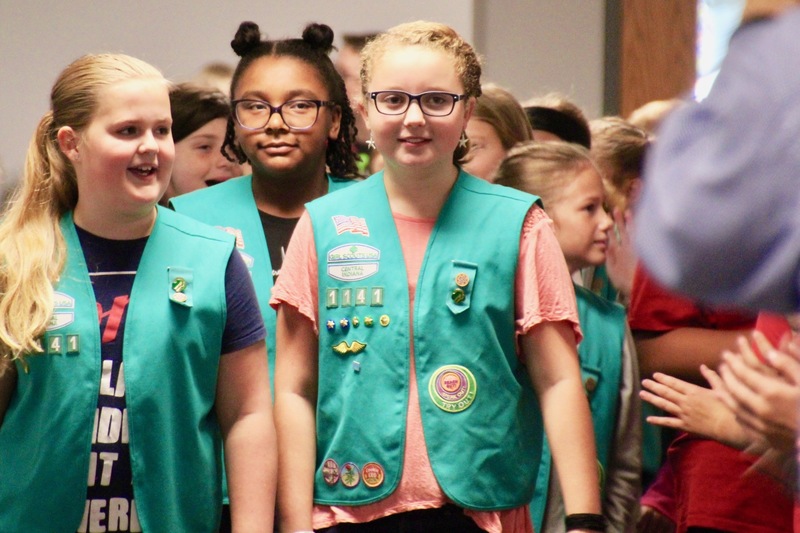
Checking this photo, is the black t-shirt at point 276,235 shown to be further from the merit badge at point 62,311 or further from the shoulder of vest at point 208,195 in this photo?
the merit badge at point 62,311

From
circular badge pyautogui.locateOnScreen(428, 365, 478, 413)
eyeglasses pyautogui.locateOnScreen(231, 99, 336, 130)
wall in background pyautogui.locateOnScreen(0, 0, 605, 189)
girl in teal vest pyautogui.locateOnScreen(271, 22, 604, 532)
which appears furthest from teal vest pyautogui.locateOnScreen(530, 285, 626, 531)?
wall in background pyautogui.locateOnScreen(0, 0, 605, 189)

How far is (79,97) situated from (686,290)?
5.05ft

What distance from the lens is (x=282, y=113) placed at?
296 centimetres

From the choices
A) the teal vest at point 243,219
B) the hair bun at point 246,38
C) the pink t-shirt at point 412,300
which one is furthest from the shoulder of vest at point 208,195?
the pink t-shirt at point 412,300

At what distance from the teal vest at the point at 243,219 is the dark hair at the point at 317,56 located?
12cm

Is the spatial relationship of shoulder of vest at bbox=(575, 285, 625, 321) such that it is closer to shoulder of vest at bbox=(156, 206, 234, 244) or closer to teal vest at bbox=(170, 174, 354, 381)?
teal vest at bbox=(170, 174, 354, 381)

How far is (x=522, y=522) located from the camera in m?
2.38

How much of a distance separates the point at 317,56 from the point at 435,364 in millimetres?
Result: 1108

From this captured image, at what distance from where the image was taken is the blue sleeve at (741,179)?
103cm

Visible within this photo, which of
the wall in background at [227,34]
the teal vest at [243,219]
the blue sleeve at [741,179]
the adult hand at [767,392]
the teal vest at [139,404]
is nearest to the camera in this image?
the blue sleeve at [741,179]

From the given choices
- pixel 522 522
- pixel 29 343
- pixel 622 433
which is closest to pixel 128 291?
pixel 29 343

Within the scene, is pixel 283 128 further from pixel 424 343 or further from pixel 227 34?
pixel 227 34

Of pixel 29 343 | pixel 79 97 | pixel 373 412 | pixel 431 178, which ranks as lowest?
pixel 373 412

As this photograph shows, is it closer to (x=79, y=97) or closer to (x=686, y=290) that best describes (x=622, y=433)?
(x=79, y=97)
